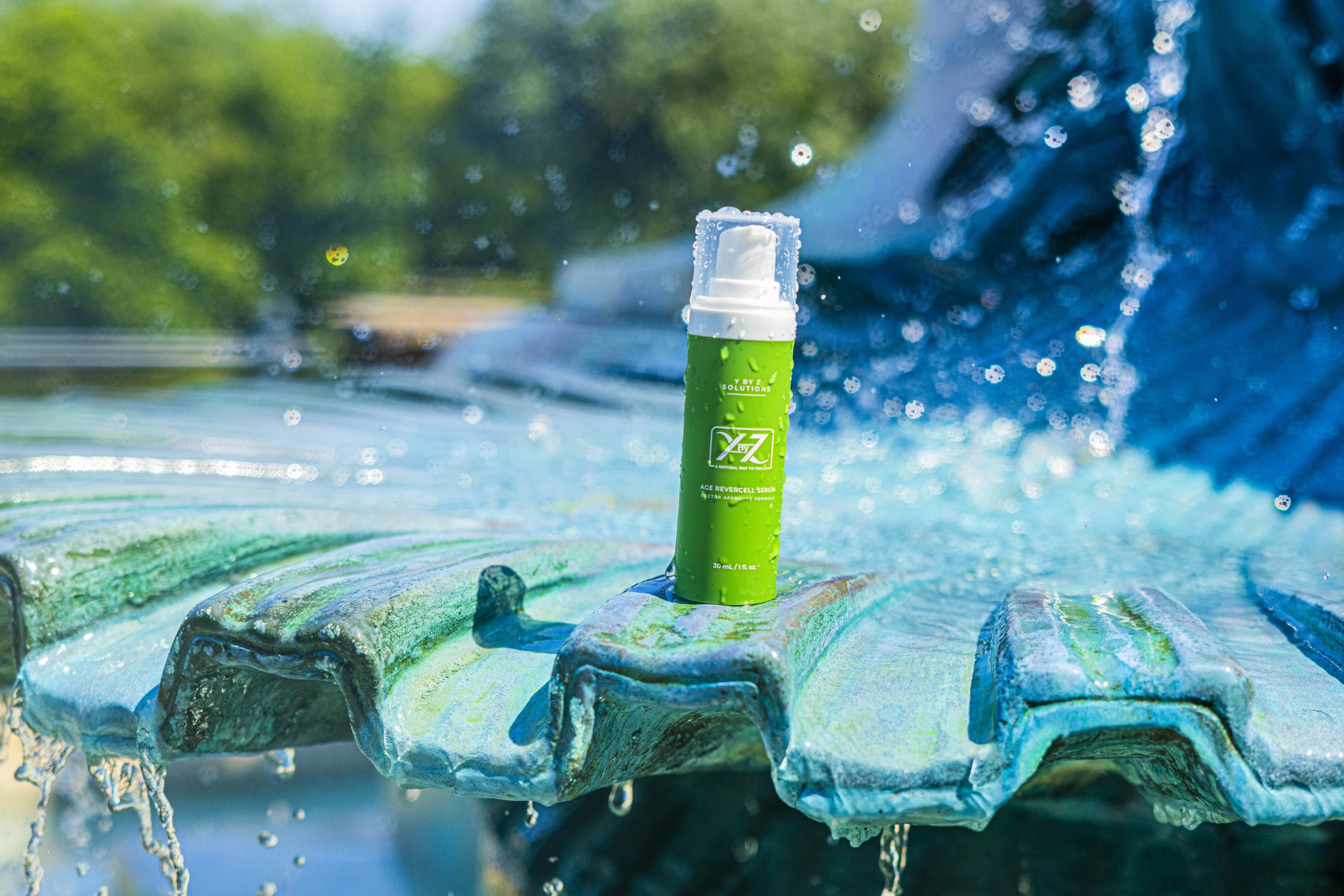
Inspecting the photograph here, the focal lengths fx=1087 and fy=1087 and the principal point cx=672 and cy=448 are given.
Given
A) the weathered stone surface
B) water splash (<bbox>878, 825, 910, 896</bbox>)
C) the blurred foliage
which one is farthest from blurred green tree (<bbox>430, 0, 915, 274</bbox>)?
water splash (<bbox>878, 825, 910, 896</bbox>)

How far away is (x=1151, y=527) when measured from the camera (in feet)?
5.56

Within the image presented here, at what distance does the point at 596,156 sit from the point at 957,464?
1068 cm

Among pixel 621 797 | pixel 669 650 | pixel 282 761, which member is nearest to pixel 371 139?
pixel 282 761

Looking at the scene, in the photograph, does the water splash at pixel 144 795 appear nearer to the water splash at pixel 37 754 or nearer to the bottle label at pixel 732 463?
the water splash at pixel 37 754

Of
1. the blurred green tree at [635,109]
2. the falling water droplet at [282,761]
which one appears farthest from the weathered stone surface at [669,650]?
the blurred green tree at [635,109]

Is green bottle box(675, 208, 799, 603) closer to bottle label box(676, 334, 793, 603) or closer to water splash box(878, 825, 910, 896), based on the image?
bottle label box(676, 334, 793, 603)

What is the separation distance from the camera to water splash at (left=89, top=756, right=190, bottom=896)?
3.55 ft

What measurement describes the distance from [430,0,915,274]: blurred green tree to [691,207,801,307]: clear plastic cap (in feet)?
35.1

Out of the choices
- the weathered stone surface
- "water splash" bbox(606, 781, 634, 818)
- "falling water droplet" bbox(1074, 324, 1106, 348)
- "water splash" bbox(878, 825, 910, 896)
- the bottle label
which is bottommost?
"water splash" bbox(606, 781, 634, 818)

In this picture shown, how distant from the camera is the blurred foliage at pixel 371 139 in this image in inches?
406

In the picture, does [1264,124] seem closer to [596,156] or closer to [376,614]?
[376,614]

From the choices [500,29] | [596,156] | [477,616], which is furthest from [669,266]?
[500,29]

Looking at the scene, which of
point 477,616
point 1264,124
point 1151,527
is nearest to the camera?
point 477,616

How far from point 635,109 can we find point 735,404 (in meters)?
12.2
